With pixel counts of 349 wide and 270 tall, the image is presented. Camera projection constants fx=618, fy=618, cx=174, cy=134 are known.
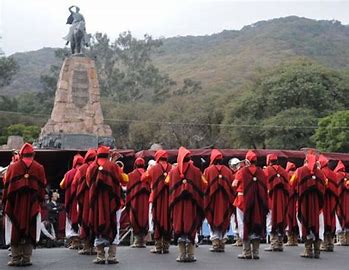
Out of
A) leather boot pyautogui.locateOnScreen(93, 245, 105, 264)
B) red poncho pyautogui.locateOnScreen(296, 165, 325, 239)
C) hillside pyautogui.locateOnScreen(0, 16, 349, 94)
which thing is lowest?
leather boot pyautogui.locateOnScreen(93, 245, 105, 264)

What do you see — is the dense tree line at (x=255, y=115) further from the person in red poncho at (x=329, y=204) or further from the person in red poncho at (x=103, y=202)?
the person in red poncho at (x=103, y=202)

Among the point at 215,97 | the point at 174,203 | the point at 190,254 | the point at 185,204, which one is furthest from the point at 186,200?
the point at 215,97

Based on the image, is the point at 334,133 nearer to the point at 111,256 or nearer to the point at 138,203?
the point at 138,203

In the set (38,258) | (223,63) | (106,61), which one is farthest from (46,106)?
(38,258)

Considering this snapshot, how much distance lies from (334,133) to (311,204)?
84.0 feet

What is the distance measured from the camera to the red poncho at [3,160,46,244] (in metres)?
9.66

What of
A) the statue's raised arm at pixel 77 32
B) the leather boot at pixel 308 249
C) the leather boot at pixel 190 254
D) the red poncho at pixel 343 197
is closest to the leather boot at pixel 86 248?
the leather boot at pixel 190 254

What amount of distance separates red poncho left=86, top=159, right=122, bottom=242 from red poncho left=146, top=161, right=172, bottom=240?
166 centimetres

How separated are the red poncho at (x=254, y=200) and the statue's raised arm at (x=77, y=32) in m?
19.4

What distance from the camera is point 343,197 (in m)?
14.4

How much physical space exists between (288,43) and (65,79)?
3018 inches

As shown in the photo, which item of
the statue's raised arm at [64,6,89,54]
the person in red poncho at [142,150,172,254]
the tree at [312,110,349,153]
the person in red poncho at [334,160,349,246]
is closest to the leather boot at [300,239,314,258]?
the person in red poncho at [142,150,172,254]

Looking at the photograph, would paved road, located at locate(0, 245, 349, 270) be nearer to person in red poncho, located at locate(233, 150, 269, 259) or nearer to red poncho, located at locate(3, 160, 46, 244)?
person in red poncho, located at locate(233, 150, 269, 259)

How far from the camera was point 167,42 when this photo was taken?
12119 cm
